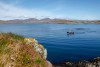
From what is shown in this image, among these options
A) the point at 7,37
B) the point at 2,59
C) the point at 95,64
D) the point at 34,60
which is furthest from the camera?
the point at 95,64

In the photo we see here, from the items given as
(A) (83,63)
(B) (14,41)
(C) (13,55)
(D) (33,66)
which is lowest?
(A) (83,63)

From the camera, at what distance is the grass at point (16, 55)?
13.9 metres

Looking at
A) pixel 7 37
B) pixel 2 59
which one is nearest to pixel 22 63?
pixel 2 59

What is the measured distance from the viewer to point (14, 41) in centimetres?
1543

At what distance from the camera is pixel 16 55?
1433 centimetres

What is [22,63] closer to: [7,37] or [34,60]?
[34,60]

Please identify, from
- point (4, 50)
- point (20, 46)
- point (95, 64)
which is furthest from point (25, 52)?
point (95, 64)

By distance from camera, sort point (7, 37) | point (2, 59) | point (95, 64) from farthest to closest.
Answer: point (95, 64) < point (7, 37) < point (2, 59)

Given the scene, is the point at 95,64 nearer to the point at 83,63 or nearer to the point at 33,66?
the point at 83,63

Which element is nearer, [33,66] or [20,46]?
[33,66]

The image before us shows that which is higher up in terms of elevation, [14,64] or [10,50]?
[10,50]

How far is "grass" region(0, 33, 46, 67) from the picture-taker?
13.9m

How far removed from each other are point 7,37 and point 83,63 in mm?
19066

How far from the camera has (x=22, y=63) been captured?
1402 centimetres
